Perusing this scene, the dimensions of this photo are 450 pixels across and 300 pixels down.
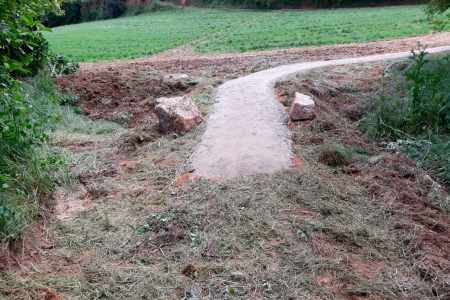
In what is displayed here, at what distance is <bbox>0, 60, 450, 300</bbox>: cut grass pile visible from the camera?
3.64m

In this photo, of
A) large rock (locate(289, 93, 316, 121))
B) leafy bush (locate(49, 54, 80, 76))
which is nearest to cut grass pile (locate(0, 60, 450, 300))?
large rock (locate(289, 93, 316, 121))

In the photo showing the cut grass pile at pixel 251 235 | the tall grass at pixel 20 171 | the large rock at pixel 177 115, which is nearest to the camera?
the cut grass pile at pixel 251 235

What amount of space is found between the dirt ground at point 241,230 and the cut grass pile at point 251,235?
13mm

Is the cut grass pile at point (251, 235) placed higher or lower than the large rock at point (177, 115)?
lower

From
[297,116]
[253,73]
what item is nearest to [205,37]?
[253,73]

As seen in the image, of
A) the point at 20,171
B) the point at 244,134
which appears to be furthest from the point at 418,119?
the point at 20,171

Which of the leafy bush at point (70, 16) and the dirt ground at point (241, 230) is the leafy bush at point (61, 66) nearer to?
the dirt ground at point (241, 230)

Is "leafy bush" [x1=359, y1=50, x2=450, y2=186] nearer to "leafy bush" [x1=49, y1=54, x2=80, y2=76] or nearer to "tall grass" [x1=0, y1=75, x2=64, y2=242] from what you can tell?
"tall grass" [x1=0, y1=75, x2=64, y2=242]

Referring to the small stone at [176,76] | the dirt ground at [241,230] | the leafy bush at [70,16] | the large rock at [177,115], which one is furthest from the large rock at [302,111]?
the leafy bush at [70,16]

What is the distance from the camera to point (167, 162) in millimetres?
6402

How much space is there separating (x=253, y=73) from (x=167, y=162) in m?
5.86

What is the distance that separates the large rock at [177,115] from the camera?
751cm

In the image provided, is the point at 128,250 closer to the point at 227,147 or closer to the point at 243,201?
the point at 243,201

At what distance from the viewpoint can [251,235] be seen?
4367mm
